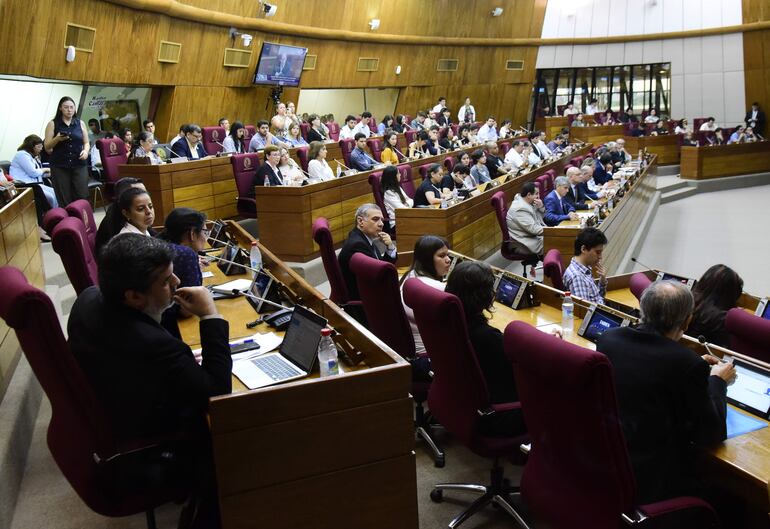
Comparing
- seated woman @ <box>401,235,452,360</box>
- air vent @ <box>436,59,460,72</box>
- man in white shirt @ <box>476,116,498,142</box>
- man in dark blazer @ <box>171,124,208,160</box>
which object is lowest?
seated woman @ <box>401,235,452,360</box>

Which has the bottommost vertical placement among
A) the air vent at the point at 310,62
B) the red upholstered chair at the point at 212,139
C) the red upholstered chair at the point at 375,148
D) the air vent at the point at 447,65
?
the red upholstered chair at the point at 212,139

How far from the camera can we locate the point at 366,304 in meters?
3.15

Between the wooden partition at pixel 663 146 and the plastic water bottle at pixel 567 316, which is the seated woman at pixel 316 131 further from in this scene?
the wooden partition at pixel 663 146

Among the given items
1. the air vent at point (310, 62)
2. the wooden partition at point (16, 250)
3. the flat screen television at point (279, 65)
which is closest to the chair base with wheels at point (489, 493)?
the wooden partition at point (16, 250)

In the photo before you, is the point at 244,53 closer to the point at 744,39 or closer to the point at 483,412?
the point at 483,412

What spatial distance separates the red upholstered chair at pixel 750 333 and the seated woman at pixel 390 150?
7.04 m

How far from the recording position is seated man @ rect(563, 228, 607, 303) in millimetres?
3889

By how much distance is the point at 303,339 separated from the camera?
2400 mm

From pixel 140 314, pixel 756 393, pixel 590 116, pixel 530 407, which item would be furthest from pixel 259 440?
pixel 590 116

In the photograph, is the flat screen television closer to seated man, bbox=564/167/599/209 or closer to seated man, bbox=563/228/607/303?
seated man, bbox=564/167/599/209

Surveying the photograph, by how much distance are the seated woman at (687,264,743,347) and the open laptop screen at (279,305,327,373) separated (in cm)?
179

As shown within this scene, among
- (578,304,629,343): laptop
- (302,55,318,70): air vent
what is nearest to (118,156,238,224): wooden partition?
(578,304,629,343): laptop

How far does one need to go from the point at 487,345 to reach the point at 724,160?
13309 millimetres

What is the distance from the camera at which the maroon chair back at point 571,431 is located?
5.59 feet
